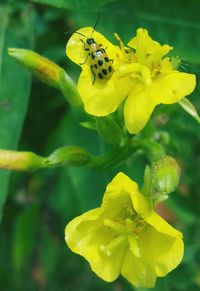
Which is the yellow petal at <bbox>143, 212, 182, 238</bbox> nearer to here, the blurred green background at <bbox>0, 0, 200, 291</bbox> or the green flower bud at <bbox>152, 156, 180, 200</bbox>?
the green flower bud at <bbox>152, 156, 180, 200</bbox>

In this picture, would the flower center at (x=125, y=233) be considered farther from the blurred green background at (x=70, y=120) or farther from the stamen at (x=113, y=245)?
the blurred green background at (x=70, y=120)

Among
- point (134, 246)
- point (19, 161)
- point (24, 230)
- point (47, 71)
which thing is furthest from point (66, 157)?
point (24, 230)

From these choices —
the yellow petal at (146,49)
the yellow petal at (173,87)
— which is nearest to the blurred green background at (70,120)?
the yellow petal at (146,49)

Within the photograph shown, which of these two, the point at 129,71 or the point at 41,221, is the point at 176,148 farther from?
the point at 41,221

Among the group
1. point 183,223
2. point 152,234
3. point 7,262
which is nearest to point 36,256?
point 7,262

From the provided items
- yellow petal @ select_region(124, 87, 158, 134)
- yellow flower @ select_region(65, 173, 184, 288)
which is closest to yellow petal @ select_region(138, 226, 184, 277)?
yellow flower @ select_region(65, 173, 184, 288)

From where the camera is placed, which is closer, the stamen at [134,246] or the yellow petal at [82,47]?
the stamen at [134,246]
